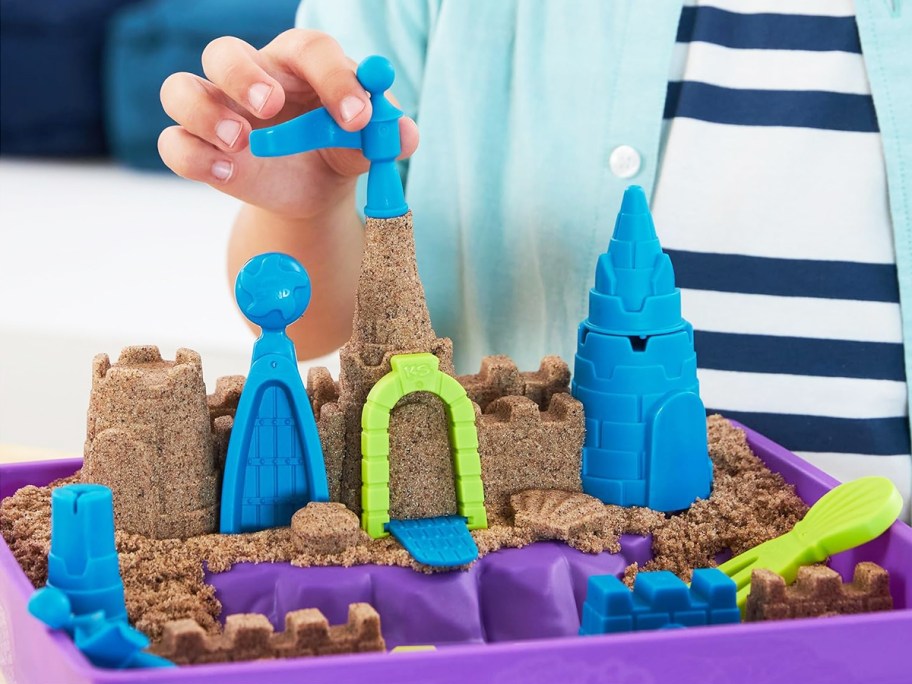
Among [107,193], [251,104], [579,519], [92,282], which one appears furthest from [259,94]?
[107,193]

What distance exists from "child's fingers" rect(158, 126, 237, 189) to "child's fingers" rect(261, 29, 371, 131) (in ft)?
0.18

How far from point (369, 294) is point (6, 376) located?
100 centimetres

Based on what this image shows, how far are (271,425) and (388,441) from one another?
0.05m

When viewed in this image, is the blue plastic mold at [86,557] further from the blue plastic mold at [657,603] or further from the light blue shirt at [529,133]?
the light blue shirt at [529,133]

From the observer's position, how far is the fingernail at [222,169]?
58 cm

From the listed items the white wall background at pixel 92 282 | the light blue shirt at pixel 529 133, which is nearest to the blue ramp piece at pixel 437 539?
the light blue shirt at pixel 529 133

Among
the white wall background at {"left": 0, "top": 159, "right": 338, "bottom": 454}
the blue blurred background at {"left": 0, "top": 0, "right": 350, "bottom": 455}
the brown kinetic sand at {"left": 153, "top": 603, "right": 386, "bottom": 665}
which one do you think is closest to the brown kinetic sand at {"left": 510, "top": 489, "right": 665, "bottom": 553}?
the brown kinetic sand at {"left": 153, "top": 603, "right": 386, "bottom": 665}

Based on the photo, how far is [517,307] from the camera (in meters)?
0.82

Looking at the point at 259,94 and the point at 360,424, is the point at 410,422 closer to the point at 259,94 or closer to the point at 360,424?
the point at 360,424

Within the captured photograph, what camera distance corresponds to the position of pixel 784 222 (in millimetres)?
764

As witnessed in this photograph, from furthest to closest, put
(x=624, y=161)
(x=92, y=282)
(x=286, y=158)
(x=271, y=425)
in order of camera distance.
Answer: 1. (x=92, y=282)
2. (x=624, y=161)
3. (x=286, y=158)
4. (x=271, y=425)

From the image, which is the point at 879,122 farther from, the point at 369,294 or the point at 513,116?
the point at 369,294

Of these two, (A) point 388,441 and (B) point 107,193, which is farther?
(B) point 107,193

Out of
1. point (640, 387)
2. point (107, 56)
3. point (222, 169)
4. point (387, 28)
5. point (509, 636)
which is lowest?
point (509, 636)
